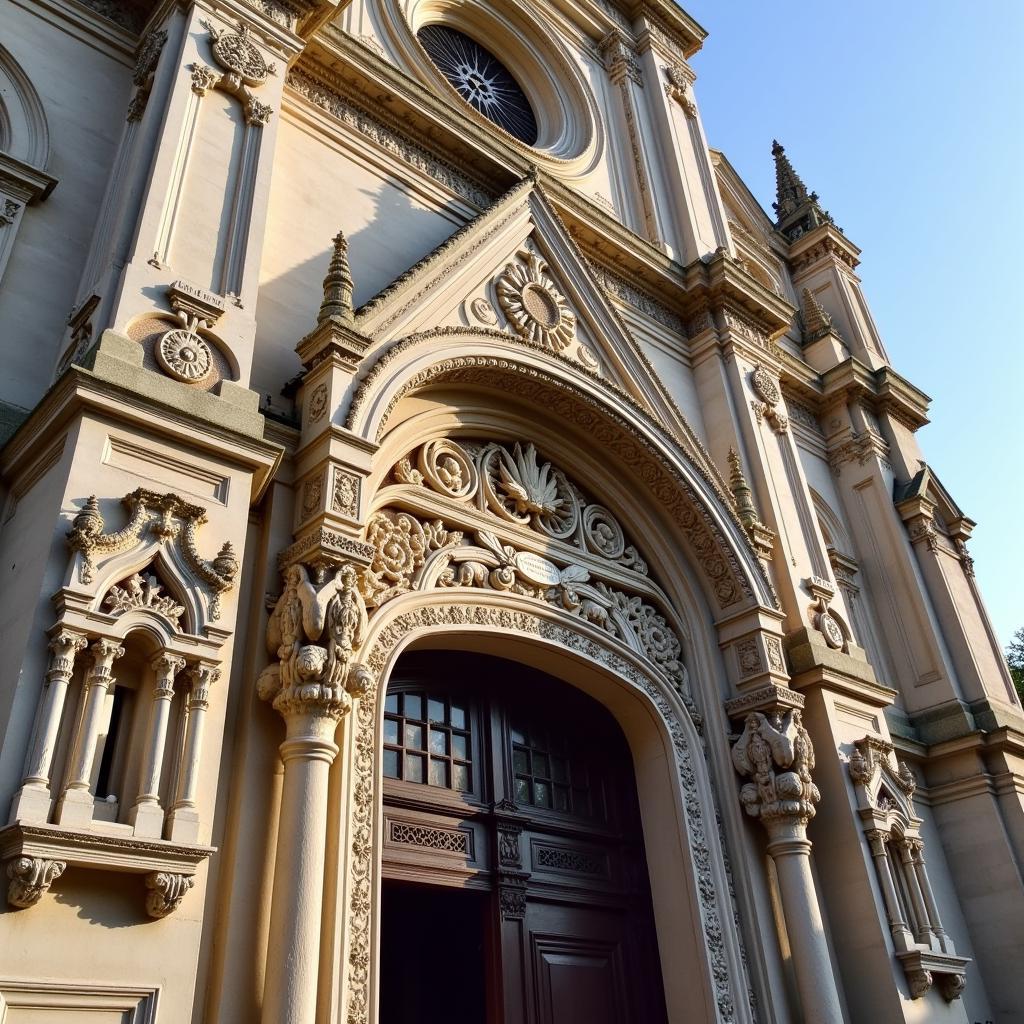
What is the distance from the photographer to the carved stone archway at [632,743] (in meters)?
6.34

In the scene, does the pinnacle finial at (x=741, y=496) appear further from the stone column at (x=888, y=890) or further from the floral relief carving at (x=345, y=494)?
the floral relief carving at (x=345, y=494)

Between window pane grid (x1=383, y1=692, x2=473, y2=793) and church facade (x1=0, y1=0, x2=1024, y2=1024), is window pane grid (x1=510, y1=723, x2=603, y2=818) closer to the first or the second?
church facade (x1=0, y1=0, x2=1024, y2=1024)

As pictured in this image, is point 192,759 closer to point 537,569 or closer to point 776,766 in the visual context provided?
point 537,569

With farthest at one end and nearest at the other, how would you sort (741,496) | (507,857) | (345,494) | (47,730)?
(741,496)
(507,857)
(345,494)
(47,730)

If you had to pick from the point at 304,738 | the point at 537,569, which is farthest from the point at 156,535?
the point at 537,569

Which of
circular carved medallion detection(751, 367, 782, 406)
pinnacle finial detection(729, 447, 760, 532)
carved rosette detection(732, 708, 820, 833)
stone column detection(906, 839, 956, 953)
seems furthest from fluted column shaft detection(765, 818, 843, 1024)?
circular carved medallion detection(751, 367, 782, 406)

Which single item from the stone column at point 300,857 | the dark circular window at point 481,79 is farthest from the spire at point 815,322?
the stone column at point 300,857

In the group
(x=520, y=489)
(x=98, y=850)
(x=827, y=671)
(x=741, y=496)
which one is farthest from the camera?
(x=741, y=496)

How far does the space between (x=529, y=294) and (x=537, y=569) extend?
291cm

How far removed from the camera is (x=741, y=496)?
34.7ft

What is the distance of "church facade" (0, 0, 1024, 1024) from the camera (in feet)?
16.8

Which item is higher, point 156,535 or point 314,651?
point 156,535

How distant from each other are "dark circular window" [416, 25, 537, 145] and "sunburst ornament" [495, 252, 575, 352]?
14.7 ft

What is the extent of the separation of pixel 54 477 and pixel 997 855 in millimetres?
11403
